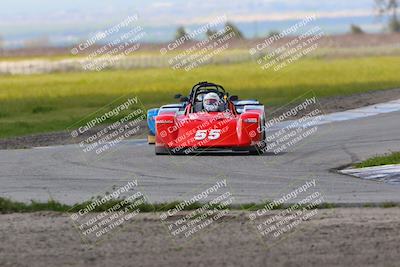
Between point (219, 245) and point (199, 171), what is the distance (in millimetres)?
6713

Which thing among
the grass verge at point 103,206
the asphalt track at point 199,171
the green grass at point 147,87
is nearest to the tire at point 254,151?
the asphalt track at point 199,171

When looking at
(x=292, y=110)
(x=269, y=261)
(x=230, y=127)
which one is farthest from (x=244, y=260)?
(x=292, y=110)

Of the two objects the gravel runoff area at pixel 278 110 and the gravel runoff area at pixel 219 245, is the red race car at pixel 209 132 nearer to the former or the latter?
the gravel runoff area at pixel 278 110

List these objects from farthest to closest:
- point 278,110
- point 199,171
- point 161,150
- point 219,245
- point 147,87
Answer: point 147,87, point 278,110, point 161,150, point 199,171, point 219,245

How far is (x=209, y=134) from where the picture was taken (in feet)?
64.2

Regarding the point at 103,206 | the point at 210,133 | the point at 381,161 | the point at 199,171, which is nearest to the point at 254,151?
the point at 210,133

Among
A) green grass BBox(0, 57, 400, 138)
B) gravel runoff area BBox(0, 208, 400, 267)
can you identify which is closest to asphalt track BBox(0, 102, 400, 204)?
gravel runoff area BBox(0, 208, 400, 267)

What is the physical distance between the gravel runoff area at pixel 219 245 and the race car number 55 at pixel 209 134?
25.1ft

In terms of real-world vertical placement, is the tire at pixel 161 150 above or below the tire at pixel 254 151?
above

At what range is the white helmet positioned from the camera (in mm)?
20188

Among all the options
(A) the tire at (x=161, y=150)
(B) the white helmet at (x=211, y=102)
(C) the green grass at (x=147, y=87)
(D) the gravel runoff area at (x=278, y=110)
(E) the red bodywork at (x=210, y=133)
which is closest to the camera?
(E) the red bodywork at (x=210, y=133)

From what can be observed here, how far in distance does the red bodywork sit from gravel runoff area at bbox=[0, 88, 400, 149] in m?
3.96

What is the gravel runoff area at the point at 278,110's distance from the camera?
76.0ft

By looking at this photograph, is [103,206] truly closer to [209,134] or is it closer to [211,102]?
[209,134]
